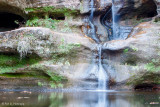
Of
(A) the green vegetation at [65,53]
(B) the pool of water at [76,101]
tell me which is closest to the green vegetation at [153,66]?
(B) the pool of water at [76,101]

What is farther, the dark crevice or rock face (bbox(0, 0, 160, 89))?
the dark crevice

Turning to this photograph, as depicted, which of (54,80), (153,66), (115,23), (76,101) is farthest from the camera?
(115,23)

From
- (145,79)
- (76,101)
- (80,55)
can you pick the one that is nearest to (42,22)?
(80,55)

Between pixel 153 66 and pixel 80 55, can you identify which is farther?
pixel 80 55

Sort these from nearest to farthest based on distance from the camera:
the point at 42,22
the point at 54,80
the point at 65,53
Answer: the point at 54,80 < the point at 65,53 < the point at 42,22

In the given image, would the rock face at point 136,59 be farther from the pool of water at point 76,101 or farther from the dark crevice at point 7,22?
the dark crevice at point 7,22

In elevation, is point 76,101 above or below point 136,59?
below

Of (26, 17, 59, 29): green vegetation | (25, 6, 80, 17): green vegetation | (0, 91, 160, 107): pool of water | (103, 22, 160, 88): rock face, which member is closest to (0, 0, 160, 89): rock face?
(103, 22, 160, 88): rock face

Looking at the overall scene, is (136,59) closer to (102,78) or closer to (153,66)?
(153,66)

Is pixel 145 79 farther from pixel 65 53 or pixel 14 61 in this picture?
pixel 14 61

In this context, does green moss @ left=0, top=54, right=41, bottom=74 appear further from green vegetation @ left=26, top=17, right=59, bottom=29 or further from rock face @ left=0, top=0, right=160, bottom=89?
green vegetation @ left=26, top=17, right=59, bottom=29

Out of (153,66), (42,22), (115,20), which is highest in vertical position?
(115,20)

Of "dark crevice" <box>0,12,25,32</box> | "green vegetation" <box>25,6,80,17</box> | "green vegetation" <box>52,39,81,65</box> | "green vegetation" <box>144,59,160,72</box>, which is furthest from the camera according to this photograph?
"dark crevice" <box>0,12,25,32</box>

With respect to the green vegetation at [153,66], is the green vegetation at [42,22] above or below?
above
